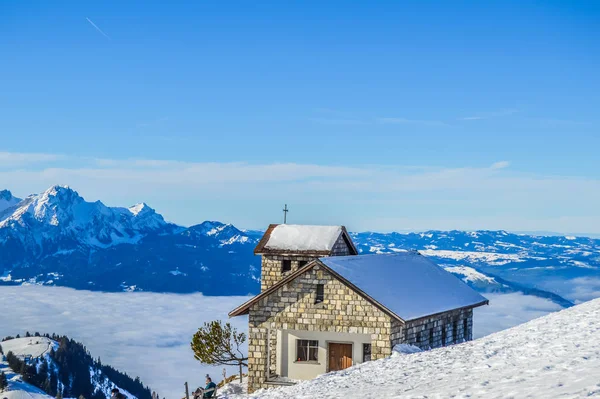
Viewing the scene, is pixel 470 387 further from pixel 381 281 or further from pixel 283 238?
pixel 283 238

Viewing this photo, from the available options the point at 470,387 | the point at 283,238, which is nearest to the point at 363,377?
the point at 470,387

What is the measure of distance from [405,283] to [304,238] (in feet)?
30.9

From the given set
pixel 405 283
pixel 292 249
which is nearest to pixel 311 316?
pixel 405 283

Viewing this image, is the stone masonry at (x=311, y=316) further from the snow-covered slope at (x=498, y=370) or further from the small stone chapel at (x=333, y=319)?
the snow-covered slope at (x=498, y=370)

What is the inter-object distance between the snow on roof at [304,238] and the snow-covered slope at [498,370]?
18.9 m

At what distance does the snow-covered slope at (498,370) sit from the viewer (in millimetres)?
18906

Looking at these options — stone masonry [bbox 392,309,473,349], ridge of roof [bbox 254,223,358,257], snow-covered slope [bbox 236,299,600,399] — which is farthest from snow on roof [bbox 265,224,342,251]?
snow-covered slope [bbox 236,299,600,399]

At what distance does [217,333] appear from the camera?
52.2m

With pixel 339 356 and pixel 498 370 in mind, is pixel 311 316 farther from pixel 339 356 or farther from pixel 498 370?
pixel 498 370

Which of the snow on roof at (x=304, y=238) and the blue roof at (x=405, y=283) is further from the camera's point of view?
the snow on roof at (x=304, y=238)

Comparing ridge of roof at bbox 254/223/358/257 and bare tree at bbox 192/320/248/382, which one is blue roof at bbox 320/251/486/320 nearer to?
ridge of roof at bbox 254/223/358/257

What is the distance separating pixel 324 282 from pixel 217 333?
15.4 metres

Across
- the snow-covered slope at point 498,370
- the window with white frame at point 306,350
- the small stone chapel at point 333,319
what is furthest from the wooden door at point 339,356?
the snow-covered slope at point 498,370

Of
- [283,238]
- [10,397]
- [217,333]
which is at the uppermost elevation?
[283,238]
